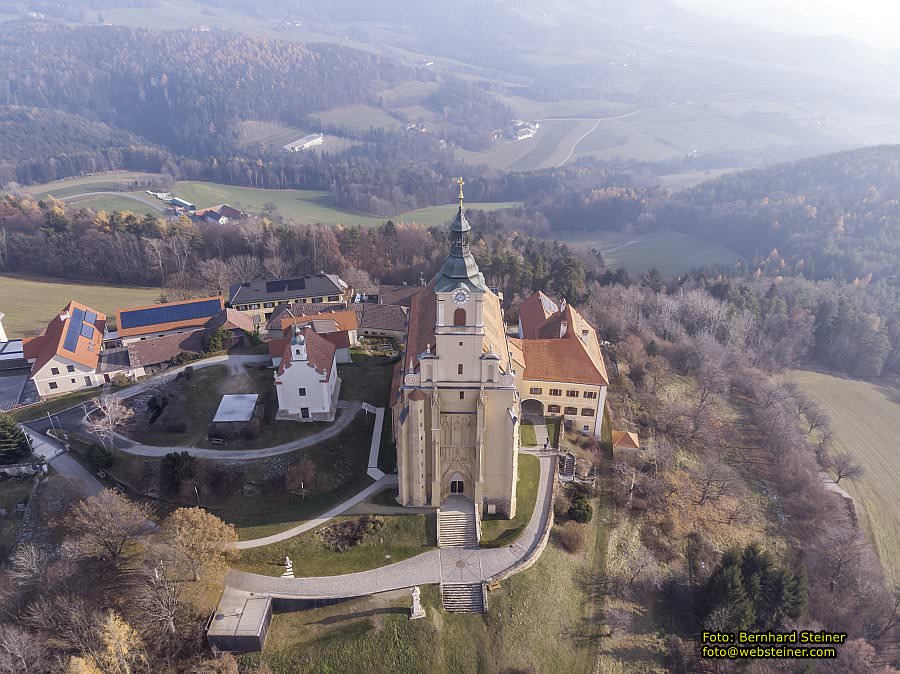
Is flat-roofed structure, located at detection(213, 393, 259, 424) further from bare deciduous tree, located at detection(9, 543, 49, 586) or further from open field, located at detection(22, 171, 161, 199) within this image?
open field, located at detection(22, 171, 161, 199)

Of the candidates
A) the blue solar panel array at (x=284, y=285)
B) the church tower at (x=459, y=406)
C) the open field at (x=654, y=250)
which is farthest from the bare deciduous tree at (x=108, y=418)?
the open field at (x=654, y=250)

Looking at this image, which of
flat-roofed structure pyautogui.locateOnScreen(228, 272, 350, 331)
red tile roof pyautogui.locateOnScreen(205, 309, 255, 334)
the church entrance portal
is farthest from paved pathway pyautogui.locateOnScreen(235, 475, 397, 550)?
flat-roofed structure pyautogui.locateOnScreen(228, 272, 350, 331)

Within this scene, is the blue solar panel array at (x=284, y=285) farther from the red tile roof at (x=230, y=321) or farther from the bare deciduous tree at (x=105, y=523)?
the bare deciduous tree at (x=105, y=523)

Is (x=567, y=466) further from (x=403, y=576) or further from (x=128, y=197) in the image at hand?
(x=128, y=197)

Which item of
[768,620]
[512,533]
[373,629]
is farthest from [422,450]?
[768,620]

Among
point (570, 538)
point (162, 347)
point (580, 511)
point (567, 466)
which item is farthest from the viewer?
point (162, 347)

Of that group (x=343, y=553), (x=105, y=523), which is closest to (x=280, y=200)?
(x=105, y=523)
